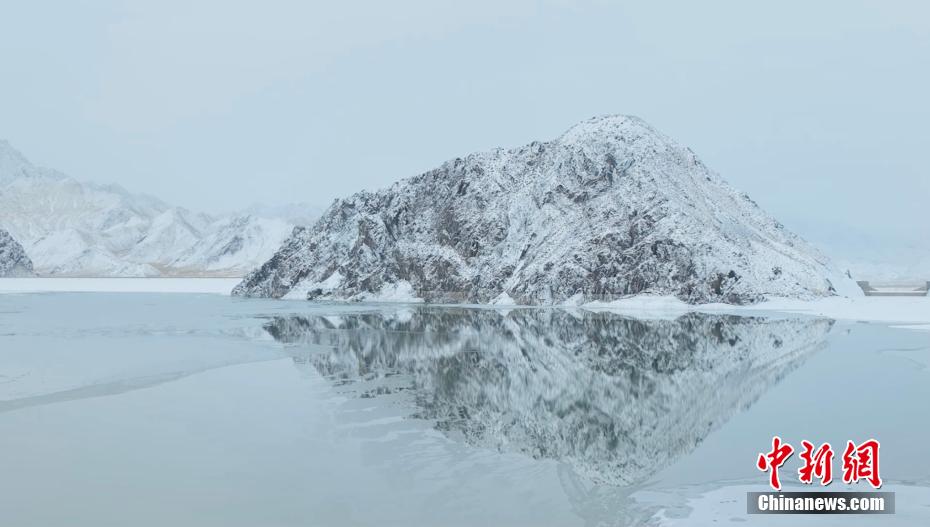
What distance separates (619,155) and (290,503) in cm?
7312

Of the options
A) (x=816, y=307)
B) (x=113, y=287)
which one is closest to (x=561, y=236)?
(x=816, y=307)

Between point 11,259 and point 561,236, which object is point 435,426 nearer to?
point 561,236

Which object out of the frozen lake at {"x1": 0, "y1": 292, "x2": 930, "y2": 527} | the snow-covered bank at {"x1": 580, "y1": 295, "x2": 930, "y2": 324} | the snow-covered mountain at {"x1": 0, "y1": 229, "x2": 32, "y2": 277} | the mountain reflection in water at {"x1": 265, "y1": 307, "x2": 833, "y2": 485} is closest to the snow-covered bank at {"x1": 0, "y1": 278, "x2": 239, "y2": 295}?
the snow-covered mountain at {"x1": 0, "y1": 229, "x2": 32, "y2": 277}

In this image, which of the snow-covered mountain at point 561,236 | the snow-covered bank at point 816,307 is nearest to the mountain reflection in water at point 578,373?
the snow-covered bank at point 816,307

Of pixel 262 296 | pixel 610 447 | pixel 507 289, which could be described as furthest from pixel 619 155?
pixel 610 447

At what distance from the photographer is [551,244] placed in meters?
72.4

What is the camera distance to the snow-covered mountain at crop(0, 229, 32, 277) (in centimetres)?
16788

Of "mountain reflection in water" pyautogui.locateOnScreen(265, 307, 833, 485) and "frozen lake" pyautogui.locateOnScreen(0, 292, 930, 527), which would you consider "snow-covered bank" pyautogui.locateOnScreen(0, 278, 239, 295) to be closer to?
"mountain reflection in water" pyautogui.locateOnScreen(265, 307, 833, 485)

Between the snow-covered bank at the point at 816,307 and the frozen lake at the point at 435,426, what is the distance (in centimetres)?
1914

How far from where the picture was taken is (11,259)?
170 meters

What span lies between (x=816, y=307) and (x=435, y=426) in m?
51.2

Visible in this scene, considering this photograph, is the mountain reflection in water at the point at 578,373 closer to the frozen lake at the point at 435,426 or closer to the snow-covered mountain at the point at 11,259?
the frozen lake at the point at 435,426

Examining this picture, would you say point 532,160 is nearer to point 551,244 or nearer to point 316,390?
point 551,244

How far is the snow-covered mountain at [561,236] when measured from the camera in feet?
213
